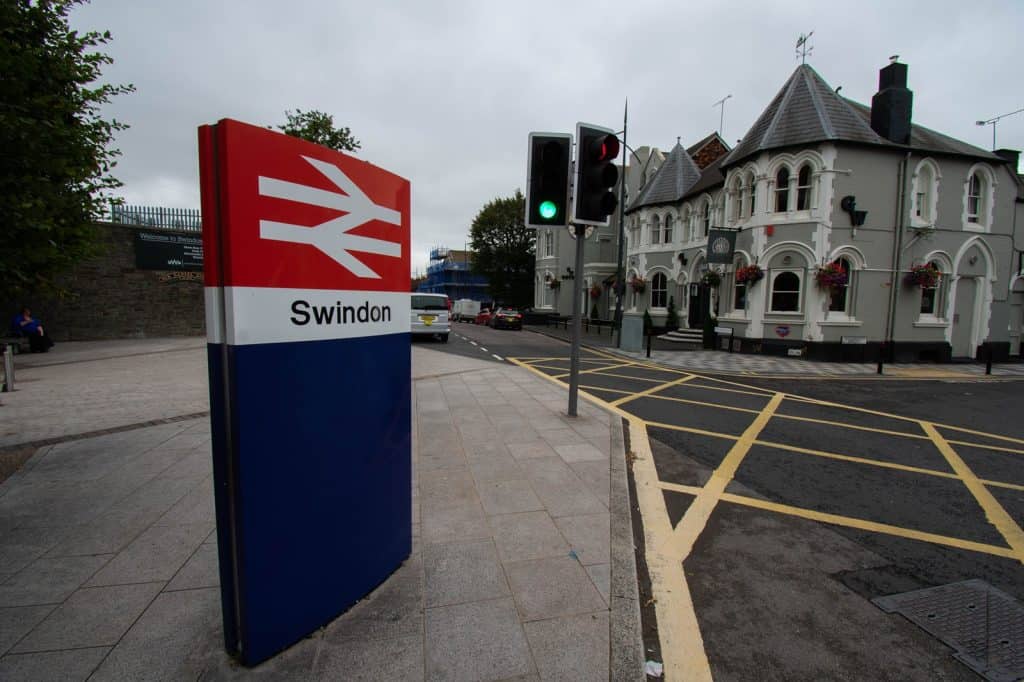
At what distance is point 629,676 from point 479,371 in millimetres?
9725

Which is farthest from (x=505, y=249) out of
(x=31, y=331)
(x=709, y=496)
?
(x=709, y=496)

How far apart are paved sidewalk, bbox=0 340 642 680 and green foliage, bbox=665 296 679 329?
20.4 metres

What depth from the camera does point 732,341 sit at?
19.1 metres

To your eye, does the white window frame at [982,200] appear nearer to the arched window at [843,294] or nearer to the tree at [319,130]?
the arched window at [843,294]

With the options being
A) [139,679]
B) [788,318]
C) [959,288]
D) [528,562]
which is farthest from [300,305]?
[959,288]

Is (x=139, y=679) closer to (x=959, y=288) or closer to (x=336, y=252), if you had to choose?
(x=336, y=252)

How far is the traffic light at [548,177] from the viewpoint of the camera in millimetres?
6254

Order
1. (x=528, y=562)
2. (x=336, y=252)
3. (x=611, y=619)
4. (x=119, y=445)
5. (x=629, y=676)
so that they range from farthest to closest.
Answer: (x=119, y=445) < (x=528, y=562) < (x=611, y=619) < (x=336, y=252) < (x=629, y=676)

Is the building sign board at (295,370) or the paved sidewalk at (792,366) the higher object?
the building sign board at (295,370)

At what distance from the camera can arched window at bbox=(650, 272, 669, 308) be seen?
27.0 metres

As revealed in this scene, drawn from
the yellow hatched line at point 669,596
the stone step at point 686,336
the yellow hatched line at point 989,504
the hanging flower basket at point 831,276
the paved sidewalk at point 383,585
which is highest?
the hanging flower basket at point 831,276

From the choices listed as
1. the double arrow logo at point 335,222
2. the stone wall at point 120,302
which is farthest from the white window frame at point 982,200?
the stone wall at point 120,302

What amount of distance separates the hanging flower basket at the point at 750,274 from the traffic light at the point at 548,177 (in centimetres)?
1415

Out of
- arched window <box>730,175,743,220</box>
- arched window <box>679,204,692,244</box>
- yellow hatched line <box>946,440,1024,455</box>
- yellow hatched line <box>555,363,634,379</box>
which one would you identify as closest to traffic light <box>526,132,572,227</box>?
yellow hatched line <box>555,363,634,379</box>
